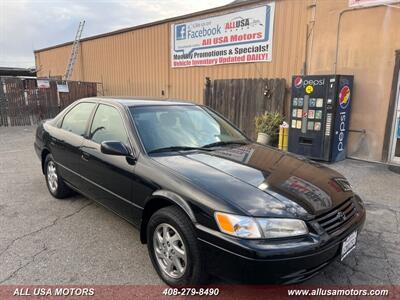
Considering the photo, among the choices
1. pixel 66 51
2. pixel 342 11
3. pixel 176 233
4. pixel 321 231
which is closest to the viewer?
pixel 321 231

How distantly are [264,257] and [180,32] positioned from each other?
404 inches

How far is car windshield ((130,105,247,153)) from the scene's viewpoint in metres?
3.09

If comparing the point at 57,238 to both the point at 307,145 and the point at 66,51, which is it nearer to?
the point at 307,145

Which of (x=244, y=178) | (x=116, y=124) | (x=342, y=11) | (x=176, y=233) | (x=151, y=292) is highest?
(x=342, y=11)

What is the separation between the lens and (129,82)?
45.9 ft

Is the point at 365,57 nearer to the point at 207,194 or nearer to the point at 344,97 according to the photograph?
the point at 344,97

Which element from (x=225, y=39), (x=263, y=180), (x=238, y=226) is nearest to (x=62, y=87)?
(x=225, y=39)

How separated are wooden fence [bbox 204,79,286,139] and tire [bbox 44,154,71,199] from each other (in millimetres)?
5579

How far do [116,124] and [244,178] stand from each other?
1.59 m

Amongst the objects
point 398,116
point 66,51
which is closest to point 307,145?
point 398,116

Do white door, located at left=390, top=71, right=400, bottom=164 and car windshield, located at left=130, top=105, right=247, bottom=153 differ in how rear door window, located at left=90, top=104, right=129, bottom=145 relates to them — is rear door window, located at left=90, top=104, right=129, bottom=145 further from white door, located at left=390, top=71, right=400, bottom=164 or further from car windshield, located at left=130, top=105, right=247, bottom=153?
white door, located at left=390, top=71, right=400, bottom=164

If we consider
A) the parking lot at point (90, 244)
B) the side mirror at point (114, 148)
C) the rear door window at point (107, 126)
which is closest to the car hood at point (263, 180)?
the side mirror at point (114, 148)

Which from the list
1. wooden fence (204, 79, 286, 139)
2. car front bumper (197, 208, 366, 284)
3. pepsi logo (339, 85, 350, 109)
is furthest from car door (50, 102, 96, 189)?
wooden fence (204, 79, 286, 139)

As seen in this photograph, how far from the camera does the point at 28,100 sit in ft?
44.3
